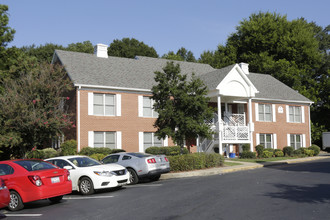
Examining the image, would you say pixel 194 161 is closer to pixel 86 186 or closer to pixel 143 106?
pixel 86 186

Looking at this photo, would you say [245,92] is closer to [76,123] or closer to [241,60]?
[76,123]

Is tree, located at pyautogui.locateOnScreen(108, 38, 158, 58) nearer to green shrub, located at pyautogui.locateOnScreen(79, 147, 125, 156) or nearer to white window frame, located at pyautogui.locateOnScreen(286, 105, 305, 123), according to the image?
white window frame, located at pyautogui.locateOnScreen(286, 105, 305, 123)

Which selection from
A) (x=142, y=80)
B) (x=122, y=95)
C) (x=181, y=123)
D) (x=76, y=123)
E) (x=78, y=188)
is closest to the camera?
(x=78, y=188)

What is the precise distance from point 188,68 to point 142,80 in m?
7.06

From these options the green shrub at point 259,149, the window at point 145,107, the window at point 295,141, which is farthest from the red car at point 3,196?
the window at point 295,141

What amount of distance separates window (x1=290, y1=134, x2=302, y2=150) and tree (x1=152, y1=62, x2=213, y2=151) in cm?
1714

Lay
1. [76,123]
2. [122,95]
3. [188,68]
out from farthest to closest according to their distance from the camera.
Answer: [188,68]
[122,95]
[76,123]

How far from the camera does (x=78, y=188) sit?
1348 cm

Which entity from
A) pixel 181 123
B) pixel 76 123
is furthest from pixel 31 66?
pixel 181 123

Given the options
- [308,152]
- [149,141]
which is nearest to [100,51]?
[149,141]

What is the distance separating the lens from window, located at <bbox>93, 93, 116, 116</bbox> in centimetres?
2635

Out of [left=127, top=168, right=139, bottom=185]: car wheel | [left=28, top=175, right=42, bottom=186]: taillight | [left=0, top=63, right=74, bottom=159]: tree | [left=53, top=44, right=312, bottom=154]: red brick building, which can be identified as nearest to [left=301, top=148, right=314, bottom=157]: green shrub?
[left=53, top=44, right=312, bottom=154]: red brick building

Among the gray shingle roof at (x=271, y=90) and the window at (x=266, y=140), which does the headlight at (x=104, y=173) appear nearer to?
the gray shingle roof at (x=271, y=90)

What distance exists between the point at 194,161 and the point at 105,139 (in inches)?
332
